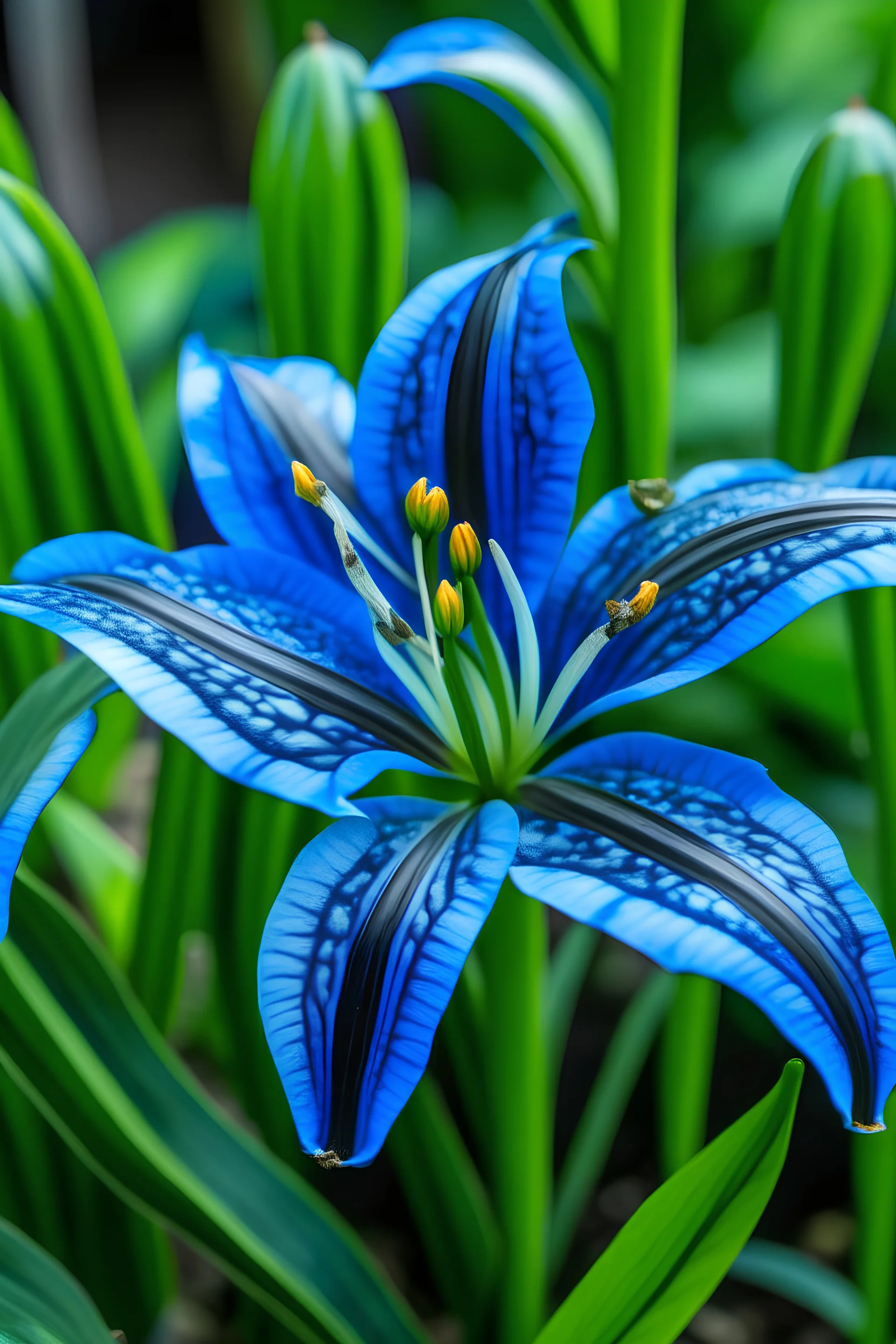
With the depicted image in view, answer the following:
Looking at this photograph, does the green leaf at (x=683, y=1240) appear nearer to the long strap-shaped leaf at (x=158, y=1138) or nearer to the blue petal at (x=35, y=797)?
the long strap-shaped leaf at (x=158, y=1138)

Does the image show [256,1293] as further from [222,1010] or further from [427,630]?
[427,630]

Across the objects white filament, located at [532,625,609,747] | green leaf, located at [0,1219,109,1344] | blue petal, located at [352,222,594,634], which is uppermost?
blue petal, located at [352,222,594,634]

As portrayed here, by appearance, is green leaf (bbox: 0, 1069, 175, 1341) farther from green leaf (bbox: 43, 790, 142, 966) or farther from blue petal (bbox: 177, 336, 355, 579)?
blue petal (bbox: 177, 336, 355, 579)

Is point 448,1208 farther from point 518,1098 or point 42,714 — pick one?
point 42,714

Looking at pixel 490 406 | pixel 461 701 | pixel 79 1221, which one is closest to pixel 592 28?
pixel 490 406

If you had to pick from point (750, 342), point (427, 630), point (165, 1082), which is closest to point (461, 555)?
point (427, 630)

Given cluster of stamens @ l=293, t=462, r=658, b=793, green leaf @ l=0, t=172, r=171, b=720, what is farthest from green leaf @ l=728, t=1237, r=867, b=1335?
green leaf @ l=0, t=172, r=171, b=720
